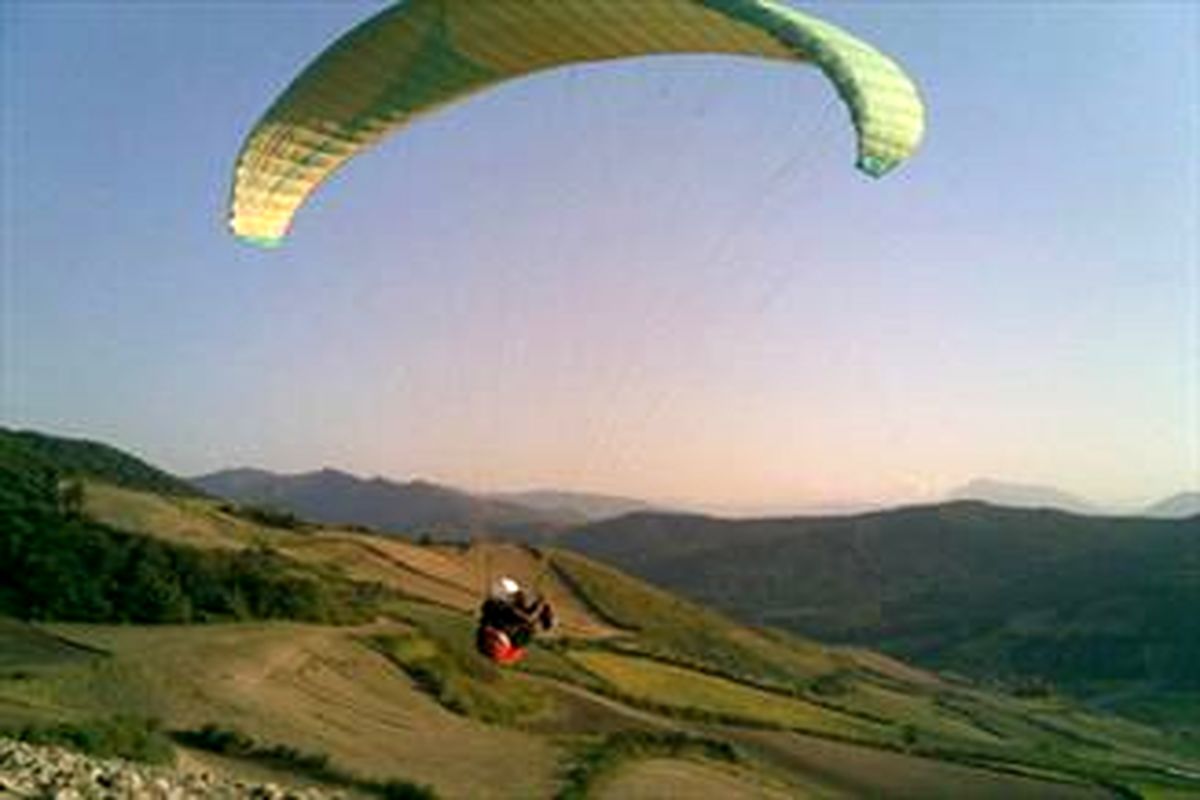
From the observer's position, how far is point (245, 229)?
1789 cm

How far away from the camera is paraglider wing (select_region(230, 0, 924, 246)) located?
14.0 m

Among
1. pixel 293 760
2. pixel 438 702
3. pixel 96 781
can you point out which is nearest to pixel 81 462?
pixel 438 702

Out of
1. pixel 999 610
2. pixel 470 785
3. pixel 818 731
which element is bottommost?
pixel 999 610

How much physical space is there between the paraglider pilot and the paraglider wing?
202 inches

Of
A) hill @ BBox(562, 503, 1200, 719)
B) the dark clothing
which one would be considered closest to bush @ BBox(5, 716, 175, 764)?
the dark clothing

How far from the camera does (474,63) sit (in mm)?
17578

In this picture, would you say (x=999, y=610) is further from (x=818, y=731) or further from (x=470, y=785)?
(x=470, y=785)

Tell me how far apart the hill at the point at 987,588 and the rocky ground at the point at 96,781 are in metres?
100

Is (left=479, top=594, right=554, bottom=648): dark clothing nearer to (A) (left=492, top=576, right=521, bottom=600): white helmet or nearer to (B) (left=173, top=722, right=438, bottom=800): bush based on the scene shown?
(A) (left=492, top=576, right=521, bottom=600): white helmet

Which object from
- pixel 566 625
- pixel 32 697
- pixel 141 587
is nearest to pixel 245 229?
pixel 32 697

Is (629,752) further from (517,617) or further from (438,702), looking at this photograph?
(517,617)

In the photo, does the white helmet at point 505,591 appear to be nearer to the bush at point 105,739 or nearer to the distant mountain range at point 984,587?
the bush at point 105,739

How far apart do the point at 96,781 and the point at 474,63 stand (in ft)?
30.1

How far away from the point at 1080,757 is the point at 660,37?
166 feet
